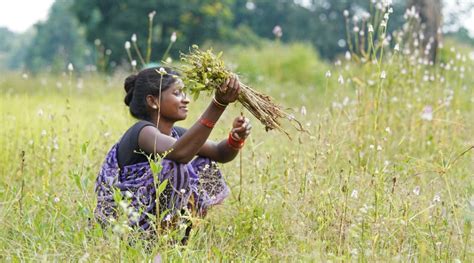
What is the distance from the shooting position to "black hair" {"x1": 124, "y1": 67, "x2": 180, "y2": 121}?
3.77 meters

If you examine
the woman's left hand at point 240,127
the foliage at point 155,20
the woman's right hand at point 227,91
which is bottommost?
the woman's left hand at point 240,127

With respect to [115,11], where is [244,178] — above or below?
below

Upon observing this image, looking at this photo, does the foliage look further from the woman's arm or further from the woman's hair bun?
the woman's arm

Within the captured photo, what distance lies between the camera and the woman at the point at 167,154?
3.38m

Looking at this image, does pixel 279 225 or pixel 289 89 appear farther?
pixel 289 89

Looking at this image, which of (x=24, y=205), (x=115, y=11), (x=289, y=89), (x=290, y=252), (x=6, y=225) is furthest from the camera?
(x=115, y=11)

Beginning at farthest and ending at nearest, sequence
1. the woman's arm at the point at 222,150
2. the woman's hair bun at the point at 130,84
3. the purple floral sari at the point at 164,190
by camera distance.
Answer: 1. the woman's hair bun at the point at 130,84
2. the woman's arm at the point at 222,150
3. the purple floral sari at the point at 164,190

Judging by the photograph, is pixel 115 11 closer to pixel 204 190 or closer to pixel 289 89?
pixel 289 89

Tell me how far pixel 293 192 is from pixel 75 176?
1.14m

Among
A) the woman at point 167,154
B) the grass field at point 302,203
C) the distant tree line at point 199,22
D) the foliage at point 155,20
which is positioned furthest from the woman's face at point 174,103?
the foliage at point 155,20

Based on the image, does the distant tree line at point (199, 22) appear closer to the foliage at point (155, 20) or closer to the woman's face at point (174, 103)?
the foliage at point (155, 20)

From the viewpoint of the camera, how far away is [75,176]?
309 cm

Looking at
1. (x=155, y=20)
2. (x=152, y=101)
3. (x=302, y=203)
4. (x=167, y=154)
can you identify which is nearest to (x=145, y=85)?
(x=152, y=101)

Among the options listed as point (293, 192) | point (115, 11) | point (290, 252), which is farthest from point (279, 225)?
point (115, 11)
